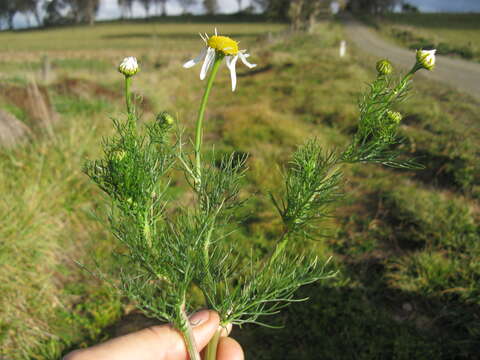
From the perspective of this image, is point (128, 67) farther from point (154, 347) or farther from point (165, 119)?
point (154, 347)

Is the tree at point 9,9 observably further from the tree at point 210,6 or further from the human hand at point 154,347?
the human hand at point 154,347

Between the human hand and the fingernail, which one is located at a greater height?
the fingernail

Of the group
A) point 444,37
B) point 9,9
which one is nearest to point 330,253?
point 444,37

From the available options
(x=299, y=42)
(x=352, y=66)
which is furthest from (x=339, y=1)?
(x=352, y=66)

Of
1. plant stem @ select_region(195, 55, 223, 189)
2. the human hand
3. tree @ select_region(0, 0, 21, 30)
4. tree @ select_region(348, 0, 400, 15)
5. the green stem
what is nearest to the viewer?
plant stem @ select_region(195, 55, 223, 189)

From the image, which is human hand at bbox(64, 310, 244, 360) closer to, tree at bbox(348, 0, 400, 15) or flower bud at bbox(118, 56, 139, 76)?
flower bud at bbox(118, 56, 139, 76)

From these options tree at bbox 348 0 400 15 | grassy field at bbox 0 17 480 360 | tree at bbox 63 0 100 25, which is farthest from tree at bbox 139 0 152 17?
grassy field at bbox 0 17 480 360

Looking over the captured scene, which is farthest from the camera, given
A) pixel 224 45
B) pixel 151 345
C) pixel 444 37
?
pixel 444 37

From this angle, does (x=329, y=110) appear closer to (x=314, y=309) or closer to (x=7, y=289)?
(x=314, y=309)

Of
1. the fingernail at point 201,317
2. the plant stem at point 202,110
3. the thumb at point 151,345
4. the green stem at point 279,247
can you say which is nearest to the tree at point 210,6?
the thumb at point 151,345
